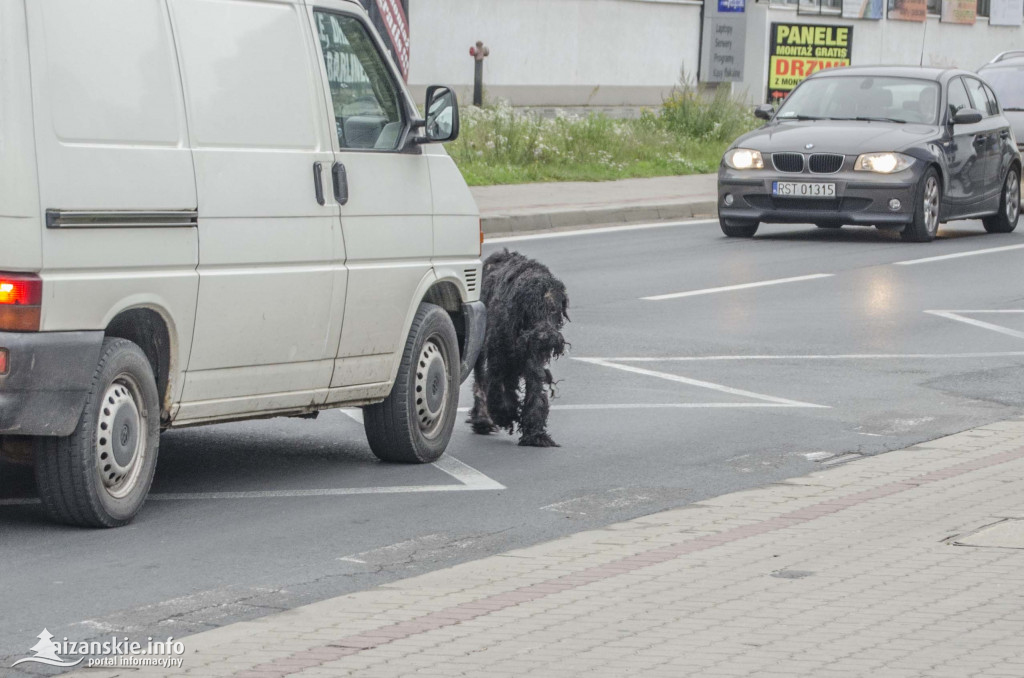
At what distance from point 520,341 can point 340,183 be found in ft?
5.00

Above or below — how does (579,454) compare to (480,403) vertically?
below

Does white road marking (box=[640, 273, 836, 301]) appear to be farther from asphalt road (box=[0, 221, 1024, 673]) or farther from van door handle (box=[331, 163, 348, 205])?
van door handle (box=[331, 163, 348, 205])

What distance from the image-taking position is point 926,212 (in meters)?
20.1

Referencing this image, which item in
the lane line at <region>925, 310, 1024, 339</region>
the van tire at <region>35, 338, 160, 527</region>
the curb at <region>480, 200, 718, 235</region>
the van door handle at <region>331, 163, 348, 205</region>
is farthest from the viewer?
the curb at <region>480, 200, 718, 235</region>

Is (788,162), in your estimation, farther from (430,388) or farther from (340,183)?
(340,183)

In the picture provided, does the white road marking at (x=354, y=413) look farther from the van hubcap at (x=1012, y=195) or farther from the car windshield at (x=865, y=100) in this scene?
the van hubcap at (x=1012, y=195)

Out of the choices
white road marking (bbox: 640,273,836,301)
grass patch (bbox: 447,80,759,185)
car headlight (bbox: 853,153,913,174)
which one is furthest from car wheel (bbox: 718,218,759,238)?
grass patch (bbox: 447,80,759,185)

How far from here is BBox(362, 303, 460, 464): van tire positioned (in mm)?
8570

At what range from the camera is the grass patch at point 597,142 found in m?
26.3

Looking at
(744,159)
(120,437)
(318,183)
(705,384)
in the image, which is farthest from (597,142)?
(120,437)

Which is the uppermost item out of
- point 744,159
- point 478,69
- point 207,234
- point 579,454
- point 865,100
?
point 207,234

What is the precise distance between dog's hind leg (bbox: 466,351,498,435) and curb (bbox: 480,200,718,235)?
10363 mm

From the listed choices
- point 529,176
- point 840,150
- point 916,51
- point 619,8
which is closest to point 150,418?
point 840,150

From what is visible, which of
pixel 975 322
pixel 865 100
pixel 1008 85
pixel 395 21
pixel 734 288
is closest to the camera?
pixel 975 322
